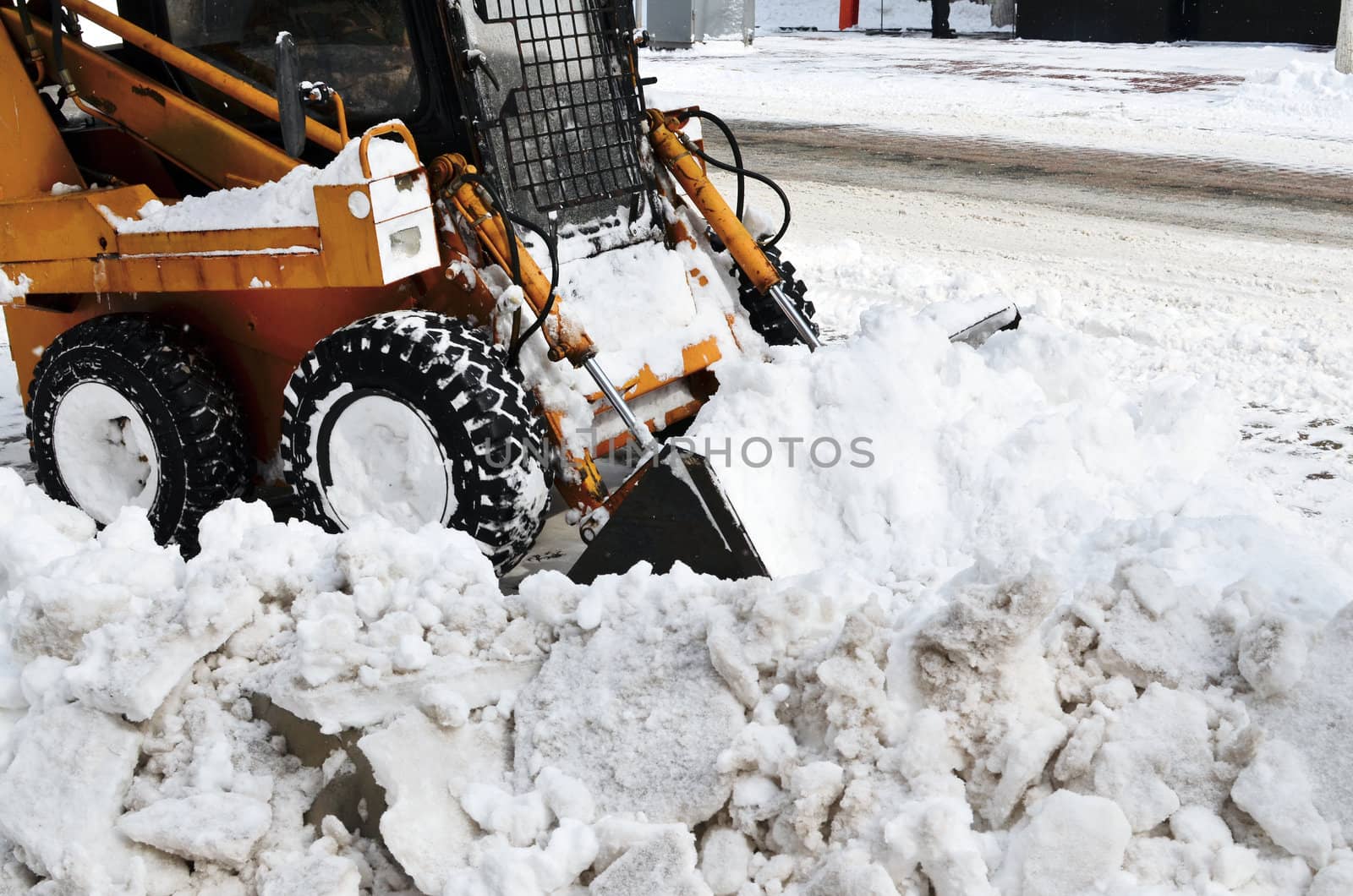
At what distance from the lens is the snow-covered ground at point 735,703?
2.26 metres

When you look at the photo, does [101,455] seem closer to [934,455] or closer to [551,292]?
[551,292]

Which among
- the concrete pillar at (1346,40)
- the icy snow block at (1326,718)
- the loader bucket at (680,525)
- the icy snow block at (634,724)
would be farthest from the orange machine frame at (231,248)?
the concrete pillar at (1346,40)

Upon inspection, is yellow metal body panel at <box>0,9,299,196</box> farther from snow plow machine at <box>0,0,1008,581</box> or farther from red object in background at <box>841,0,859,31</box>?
red object in background at <box>841,0,859,31</box>

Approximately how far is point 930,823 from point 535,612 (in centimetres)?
102

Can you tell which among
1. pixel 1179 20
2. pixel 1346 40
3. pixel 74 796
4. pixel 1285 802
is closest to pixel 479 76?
pixel 74 796

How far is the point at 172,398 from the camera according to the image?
13.6ft

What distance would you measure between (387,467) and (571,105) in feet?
4.60

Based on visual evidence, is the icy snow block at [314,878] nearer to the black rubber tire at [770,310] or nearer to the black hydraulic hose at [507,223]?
the black hydraulic hose at [507,223]

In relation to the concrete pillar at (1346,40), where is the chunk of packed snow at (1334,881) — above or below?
below

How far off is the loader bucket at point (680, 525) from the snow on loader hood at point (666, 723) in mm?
478

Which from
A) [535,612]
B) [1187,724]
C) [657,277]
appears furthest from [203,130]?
[1187,724]

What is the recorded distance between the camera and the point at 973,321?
15.1ft

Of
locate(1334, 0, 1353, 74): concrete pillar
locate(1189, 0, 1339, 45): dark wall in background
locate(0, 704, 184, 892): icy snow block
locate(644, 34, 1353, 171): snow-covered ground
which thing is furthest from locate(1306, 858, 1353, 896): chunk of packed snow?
locate(1189, 0, 1339, 45): dark wall in background

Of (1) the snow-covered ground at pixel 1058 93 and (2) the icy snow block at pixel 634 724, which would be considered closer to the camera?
(2) the icy snow block at pixel 634 724
